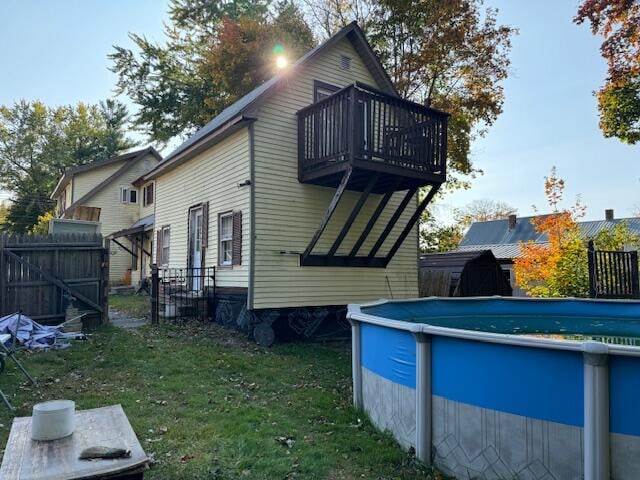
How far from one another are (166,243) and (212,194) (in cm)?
436

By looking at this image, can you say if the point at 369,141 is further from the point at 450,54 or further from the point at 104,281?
the point at 450,54

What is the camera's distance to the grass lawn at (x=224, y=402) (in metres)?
3.74

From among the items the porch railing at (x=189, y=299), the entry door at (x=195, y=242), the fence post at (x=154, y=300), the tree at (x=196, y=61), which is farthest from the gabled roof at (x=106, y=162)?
the fence post at (x=154, y=300)

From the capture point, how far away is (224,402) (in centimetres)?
548

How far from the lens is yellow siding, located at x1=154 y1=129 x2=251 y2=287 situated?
10164 mm

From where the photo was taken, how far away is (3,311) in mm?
8797

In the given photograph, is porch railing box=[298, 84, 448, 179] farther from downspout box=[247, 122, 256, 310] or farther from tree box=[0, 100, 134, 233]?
tree box=[0, 100, 134, 233]

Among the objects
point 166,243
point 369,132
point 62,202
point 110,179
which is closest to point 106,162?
point 110,179

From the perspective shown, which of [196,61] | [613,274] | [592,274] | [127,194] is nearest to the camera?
[592,274]

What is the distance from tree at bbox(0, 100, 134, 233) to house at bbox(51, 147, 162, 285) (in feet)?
46.5

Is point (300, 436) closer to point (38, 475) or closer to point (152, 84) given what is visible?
point (38, 475)

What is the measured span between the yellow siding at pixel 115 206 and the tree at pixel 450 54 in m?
15.4

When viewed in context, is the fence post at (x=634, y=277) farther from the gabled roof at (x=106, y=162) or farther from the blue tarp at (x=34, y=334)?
the gabled roof at (x=106, y=162)

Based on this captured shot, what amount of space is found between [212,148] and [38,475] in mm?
10426
